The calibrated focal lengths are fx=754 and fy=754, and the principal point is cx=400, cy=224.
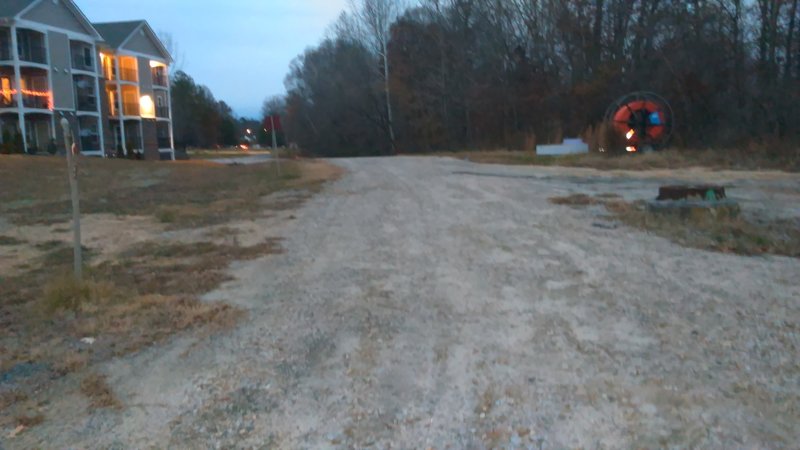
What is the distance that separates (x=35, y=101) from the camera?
3931 cm

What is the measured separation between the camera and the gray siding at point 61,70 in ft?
132

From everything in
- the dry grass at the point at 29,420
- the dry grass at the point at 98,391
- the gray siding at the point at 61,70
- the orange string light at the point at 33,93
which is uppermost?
the gray siding at the point at 61,70

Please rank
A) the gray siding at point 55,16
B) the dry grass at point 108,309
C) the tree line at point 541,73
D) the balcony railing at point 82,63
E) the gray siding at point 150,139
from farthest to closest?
the gray siding at point 150,139 < the balcony railing at point 82,63 < the gray siding at point 55,16 < the tree line at point 541,73 < the dry grass at point 108,309

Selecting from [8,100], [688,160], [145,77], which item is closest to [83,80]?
[8,100]

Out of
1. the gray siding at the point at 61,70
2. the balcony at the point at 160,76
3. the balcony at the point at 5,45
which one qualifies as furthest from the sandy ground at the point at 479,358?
the balcony at the point at 160,76

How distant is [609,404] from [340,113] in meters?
62.1

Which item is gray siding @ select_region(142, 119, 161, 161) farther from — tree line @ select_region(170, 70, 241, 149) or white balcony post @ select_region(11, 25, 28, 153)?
tree line @ select_region(170, 70, 241, 149)

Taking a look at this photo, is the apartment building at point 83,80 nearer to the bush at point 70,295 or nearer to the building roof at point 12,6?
the building roof at point 12,6

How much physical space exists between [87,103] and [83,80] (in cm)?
136

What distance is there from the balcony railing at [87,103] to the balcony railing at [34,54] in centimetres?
450

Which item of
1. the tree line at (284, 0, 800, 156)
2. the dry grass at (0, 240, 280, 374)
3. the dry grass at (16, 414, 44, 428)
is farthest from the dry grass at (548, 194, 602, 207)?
the tree line at (284, 0, 800, 156)

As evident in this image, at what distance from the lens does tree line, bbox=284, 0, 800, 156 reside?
31.5m

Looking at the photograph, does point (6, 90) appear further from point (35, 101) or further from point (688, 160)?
point (688, 160)

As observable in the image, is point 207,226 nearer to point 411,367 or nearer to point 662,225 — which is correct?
point 662,225
